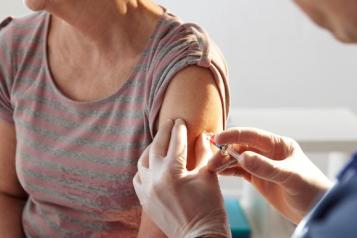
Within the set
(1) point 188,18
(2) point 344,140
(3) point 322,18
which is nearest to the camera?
(3) point 322,18

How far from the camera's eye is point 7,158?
144 cm

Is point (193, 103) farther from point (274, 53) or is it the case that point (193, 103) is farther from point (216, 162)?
point (274, 53)

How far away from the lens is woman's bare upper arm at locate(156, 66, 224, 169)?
1.14 metres

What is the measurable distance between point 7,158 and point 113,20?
1.42 feet

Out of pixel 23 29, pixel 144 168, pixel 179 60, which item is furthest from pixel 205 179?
pixel 23 29

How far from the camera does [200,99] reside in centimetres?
115

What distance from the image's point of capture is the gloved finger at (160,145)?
110 centimetres

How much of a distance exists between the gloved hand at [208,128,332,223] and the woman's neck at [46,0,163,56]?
0.99 feet

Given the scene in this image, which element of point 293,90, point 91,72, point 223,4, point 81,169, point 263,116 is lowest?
point 293,90

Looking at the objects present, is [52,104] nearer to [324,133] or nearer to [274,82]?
[324,133]

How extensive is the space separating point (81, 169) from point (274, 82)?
1.63m

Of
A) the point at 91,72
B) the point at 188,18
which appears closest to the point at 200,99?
the point at 91,72

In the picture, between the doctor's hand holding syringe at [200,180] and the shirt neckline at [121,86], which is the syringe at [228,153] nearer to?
the doctor's hand holding syringe at [200,180]

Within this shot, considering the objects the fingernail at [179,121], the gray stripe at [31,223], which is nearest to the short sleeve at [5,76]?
the gray stripe at [31,223]
